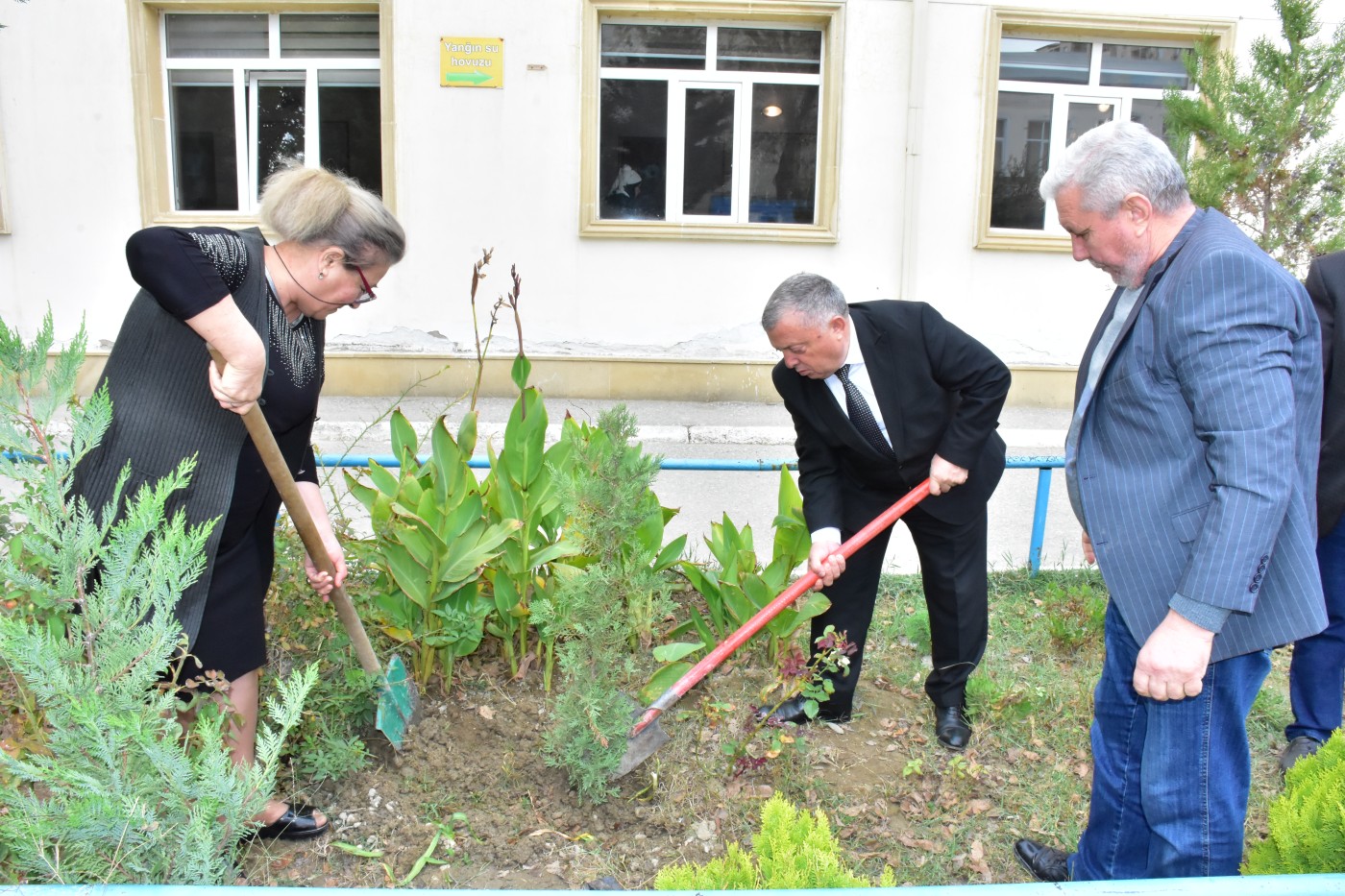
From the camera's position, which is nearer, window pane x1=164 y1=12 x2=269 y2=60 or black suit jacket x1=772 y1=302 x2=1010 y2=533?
black suit jacket x1=772 y1=302 x2=1010 y2=533

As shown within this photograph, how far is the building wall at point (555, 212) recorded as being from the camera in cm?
906

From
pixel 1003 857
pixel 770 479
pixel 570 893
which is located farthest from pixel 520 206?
pixel 570 893

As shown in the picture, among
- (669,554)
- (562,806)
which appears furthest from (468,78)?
(562,806)

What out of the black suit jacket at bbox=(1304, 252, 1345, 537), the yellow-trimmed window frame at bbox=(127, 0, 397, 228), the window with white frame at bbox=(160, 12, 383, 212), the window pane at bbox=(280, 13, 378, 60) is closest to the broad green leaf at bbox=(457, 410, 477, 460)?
the black suit jacket at bbox=(1304, 252, 1345, 537)

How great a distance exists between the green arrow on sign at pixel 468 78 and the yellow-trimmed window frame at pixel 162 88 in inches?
23.0

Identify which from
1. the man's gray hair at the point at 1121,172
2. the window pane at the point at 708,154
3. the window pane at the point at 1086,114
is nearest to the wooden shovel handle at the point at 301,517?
the man's gray hair at the point at 1121,172

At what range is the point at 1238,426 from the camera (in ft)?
5.56

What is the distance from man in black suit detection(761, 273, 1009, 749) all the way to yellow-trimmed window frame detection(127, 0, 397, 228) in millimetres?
7314

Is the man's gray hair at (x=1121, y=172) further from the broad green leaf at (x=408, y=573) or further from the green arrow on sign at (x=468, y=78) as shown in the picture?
the green arrow on sign at (x=468, y=78)

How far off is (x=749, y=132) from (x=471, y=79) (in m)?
2.76

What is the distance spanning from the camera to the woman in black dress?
6.32ft

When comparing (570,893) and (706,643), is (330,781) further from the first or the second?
(570,893)

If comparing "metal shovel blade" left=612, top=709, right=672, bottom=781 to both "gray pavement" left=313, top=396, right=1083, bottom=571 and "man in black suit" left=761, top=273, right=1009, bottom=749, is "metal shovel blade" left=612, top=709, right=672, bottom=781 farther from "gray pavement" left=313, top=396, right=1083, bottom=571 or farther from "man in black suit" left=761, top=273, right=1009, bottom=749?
"gray pavement" left=313, top=396, right=1083, bottom=571

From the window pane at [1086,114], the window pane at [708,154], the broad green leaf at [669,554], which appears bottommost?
the broad green leaf at [669,554]
